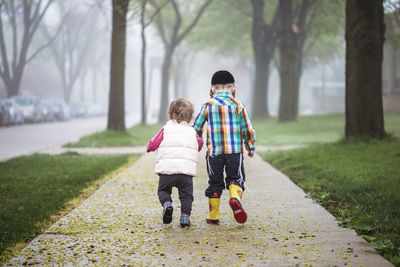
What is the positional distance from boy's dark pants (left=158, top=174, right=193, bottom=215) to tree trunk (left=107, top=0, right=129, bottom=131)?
12652 mm

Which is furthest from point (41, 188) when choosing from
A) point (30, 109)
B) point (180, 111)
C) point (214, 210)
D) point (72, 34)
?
point (72, 34)

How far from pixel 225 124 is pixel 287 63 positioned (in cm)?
1791

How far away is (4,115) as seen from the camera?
2361cm

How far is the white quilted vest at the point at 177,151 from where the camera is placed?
463 centimetres

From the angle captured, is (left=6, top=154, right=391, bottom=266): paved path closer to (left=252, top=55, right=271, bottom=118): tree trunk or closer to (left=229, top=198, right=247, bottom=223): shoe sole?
(left=229, top=198, right=247, bottom=223): shoe sole

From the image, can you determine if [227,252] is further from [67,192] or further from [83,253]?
[67,192]

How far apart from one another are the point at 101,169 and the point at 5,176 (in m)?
1.82

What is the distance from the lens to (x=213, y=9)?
30.7 m

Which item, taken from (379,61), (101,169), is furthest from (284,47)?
(101,169)

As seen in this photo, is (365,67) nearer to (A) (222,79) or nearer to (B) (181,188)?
(A) (222,79)

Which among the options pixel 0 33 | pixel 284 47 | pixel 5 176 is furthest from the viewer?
pixel 0 33

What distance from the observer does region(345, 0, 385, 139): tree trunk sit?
9.45 metres

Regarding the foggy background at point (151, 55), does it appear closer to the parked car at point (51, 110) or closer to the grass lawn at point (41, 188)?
the parked car at point (51, 110)

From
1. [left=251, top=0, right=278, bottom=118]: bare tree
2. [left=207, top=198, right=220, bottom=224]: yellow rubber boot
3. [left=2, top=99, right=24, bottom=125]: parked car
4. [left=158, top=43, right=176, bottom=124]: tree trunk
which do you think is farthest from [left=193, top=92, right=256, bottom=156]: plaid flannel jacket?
[left=158, top=43, right=176, bottom=124]: tree trunk
